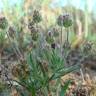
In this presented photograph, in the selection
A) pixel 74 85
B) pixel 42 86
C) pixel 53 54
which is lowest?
pixel 74 85

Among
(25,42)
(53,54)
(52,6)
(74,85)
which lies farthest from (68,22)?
(52,6)

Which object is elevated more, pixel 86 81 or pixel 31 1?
pixel 31 1

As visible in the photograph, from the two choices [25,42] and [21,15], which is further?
[21,15]

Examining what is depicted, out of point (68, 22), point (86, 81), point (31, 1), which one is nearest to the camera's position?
point (68, 22)

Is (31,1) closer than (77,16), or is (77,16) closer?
(31,1)

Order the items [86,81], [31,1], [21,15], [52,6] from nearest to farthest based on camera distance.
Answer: [86,81] → [21,15] → [31,1] → [52,6]

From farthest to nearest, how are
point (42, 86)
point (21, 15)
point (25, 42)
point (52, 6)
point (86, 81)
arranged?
1. point (52, 6)
2. point (21, 15)
3. point (25, 42)
4. point (86, 81)
5. point (42, 86)

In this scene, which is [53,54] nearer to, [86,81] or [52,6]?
[86,81]

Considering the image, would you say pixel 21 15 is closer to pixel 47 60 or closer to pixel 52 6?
pixel 52 6

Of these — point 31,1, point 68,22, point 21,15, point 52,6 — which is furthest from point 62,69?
point 52,6
